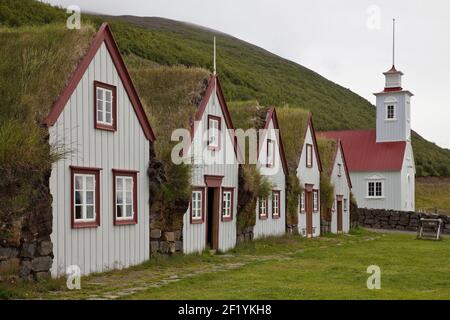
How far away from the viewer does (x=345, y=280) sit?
53.7 ft

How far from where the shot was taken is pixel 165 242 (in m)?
20.5

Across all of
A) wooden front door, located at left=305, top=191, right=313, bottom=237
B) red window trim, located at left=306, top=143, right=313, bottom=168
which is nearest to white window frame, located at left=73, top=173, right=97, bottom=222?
wooden front door, located at left=305, top=191, right=313, bottom=237

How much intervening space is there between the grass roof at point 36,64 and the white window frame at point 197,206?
7093 mm

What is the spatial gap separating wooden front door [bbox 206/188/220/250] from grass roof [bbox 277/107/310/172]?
901 centimetres

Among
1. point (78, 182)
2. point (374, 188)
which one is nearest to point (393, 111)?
point (374, 188)

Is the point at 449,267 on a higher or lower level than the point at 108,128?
lower

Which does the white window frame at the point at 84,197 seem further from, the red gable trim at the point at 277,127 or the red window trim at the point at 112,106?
the red gable trim at the point at 277,127

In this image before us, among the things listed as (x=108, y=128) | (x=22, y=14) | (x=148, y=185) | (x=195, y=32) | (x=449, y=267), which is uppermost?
(x=195, y=32)

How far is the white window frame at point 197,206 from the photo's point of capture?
73.5 feet

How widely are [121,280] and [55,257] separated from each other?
173 centimetres

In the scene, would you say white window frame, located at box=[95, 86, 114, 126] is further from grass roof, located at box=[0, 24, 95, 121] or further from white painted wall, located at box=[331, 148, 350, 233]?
white painted wall, located at box=[331, 148, 350, 233]

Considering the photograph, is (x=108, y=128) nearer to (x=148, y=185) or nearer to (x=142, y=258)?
(x=148, y=185)

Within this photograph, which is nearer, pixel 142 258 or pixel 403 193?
pixel 142 258

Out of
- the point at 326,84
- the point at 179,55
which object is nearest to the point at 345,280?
the point at 179,55
